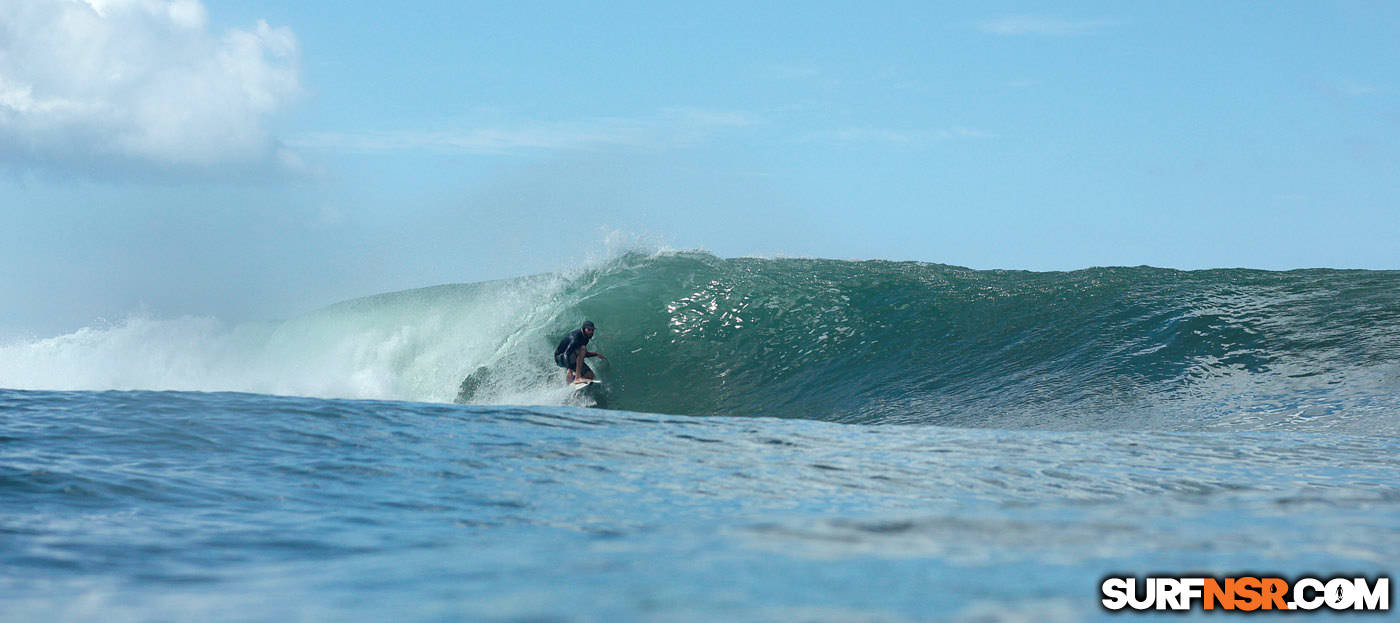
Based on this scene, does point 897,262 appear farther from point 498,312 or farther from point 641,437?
point 641,437

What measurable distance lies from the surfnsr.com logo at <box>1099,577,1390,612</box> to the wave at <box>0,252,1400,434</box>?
6620 millimetres

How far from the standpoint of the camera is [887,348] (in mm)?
13266

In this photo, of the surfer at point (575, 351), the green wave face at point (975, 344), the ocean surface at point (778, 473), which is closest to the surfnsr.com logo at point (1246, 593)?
the ocean surface at point (778, 473)

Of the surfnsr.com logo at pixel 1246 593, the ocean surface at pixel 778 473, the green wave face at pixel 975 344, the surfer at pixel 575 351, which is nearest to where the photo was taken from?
the surfnsr.com logo at pixel 1246 593

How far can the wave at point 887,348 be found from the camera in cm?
988

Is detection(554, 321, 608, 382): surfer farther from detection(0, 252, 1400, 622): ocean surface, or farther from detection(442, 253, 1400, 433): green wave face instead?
detection(442, 253, 1400, 433): green wave face

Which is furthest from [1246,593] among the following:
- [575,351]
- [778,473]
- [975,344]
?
[575,351]

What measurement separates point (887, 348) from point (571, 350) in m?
4.25

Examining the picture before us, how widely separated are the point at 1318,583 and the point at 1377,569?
0.29 m

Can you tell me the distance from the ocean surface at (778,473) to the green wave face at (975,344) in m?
0.06

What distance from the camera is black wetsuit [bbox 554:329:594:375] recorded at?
503 inches

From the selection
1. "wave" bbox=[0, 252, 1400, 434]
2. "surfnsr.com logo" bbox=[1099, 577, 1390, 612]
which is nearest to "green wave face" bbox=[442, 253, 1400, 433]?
"wave" bbox=[0, 252, 1400, 434]

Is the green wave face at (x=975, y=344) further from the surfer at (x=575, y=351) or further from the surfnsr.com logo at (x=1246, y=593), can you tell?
the surfnsr.com logo at (x=1246, y=593)

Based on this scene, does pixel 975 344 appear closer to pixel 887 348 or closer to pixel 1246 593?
pixel 887 348
